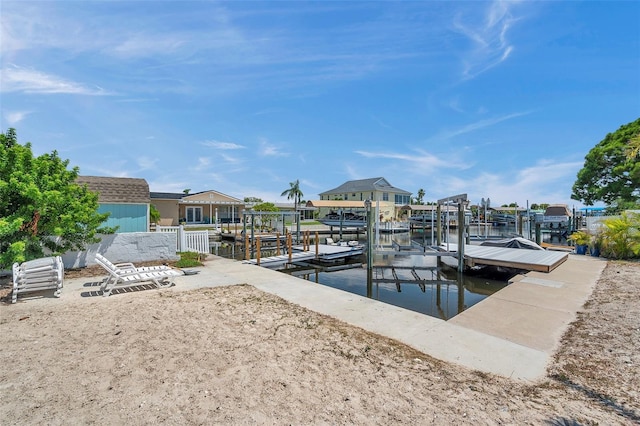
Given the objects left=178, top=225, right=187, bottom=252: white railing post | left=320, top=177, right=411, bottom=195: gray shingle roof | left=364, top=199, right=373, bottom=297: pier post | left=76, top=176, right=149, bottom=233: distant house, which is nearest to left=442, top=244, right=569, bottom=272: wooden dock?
left=364, top=199, right=373, bottom=297: pier post

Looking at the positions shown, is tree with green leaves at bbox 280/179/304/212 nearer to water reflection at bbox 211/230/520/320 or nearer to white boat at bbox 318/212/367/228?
white boat at bbox 318/212/367/228

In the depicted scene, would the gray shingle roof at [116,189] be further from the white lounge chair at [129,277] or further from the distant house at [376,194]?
the distant house at [376,194]

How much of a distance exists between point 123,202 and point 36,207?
6658 mm

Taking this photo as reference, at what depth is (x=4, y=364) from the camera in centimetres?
398

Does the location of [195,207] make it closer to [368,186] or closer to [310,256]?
[310,256]

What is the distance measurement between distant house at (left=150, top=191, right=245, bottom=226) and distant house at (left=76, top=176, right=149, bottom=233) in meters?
19.9

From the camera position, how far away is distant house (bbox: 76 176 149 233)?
14266mm

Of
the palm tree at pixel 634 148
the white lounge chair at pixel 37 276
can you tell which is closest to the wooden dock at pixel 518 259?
the palm tree at pixel 634 148

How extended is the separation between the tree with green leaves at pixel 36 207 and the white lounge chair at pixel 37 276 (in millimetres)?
681

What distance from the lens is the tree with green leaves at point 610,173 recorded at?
2669 cm

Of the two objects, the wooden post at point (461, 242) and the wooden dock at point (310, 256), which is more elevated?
the wooden post at point (461, 242)

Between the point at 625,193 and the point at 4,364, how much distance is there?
38341mm

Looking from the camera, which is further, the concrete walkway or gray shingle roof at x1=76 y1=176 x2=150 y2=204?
gray shingle roof at x1=76 y1=176 x2=150 y2=204

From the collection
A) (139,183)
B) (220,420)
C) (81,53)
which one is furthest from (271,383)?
(139,183)
